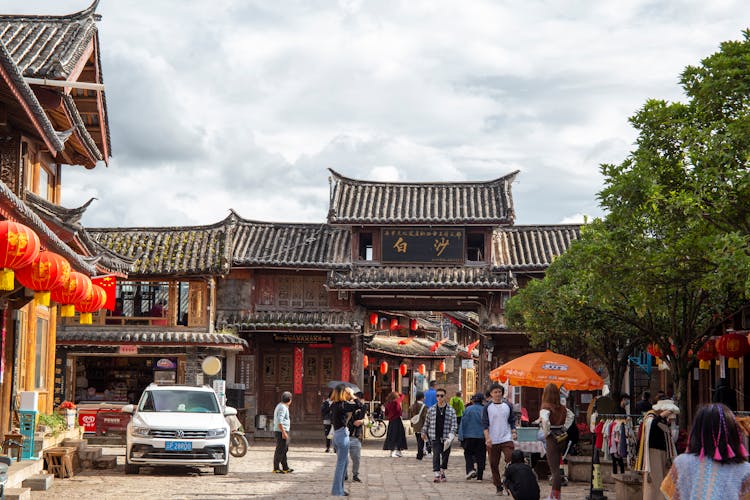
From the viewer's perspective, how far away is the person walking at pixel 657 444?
11617 millimetres

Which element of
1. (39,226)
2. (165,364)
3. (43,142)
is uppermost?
(43,142)

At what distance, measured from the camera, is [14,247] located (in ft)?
40.0

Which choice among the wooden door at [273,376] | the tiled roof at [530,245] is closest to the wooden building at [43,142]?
the wooden door at [273,376]

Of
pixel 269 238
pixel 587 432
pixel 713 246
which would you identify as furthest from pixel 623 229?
pixel 269 238

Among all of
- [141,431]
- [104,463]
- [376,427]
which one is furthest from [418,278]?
[141,431]

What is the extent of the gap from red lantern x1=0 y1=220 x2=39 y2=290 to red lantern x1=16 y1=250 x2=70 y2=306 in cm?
120

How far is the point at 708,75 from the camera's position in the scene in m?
13.4

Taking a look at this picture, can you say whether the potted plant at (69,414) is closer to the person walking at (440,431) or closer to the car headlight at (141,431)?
the car headlight at (141,431)

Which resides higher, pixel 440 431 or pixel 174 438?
pixel 440 431

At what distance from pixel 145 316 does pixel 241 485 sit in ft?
58.9

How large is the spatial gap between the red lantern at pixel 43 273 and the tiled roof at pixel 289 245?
2052cm

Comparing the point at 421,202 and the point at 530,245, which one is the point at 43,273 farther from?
the point at 530,245

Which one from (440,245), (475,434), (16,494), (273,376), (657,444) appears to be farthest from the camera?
(273,376)

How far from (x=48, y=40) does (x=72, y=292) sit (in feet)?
19.1
